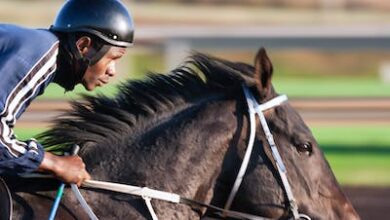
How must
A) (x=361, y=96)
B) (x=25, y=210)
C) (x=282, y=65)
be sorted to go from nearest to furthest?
(x=25, y=210) → (x=361, y=96) → (x=282, y=65)

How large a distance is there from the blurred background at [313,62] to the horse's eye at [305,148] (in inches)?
30.6

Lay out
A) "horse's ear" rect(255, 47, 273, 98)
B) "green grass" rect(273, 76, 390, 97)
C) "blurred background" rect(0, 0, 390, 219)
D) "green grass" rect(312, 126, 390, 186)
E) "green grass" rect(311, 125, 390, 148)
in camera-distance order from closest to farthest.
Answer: "horse's ear" rect(255, 47, 273, 98)
"green grass" rect(312, 126, 390, 186)
"blurred background" rect(0, 0, 390, 219)
"green grass" rect(311, 125, 390, 148)
"green grass" rect(273, 76, 390, 97)

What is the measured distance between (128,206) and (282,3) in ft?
104

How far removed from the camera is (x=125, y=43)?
4.19 meters

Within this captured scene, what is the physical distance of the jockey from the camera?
3.85 m

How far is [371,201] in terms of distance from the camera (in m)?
10.0

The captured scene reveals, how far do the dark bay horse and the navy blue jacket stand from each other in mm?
250

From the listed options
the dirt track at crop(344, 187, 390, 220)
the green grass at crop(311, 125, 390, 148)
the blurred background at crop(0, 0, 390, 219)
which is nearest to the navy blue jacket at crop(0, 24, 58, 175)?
the blurred background at crop(0, 0, 390, 219)

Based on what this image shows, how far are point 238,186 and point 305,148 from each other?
0.36 metres

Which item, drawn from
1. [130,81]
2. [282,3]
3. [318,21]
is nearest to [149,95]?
[130,81]

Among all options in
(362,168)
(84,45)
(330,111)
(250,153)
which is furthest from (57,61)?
(330,111)

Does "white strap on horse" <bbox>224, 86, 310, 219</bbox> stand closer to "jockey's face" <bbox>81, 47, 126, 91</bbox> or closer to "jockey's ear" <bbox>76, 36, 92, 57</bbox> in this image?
"jockey's face" <bbox>81, 47, 126, 91</bbox>

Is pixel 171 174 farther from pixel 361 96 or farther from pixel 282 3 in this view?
pixel 282 3

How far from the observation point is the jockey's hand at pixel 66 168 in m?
3.98
